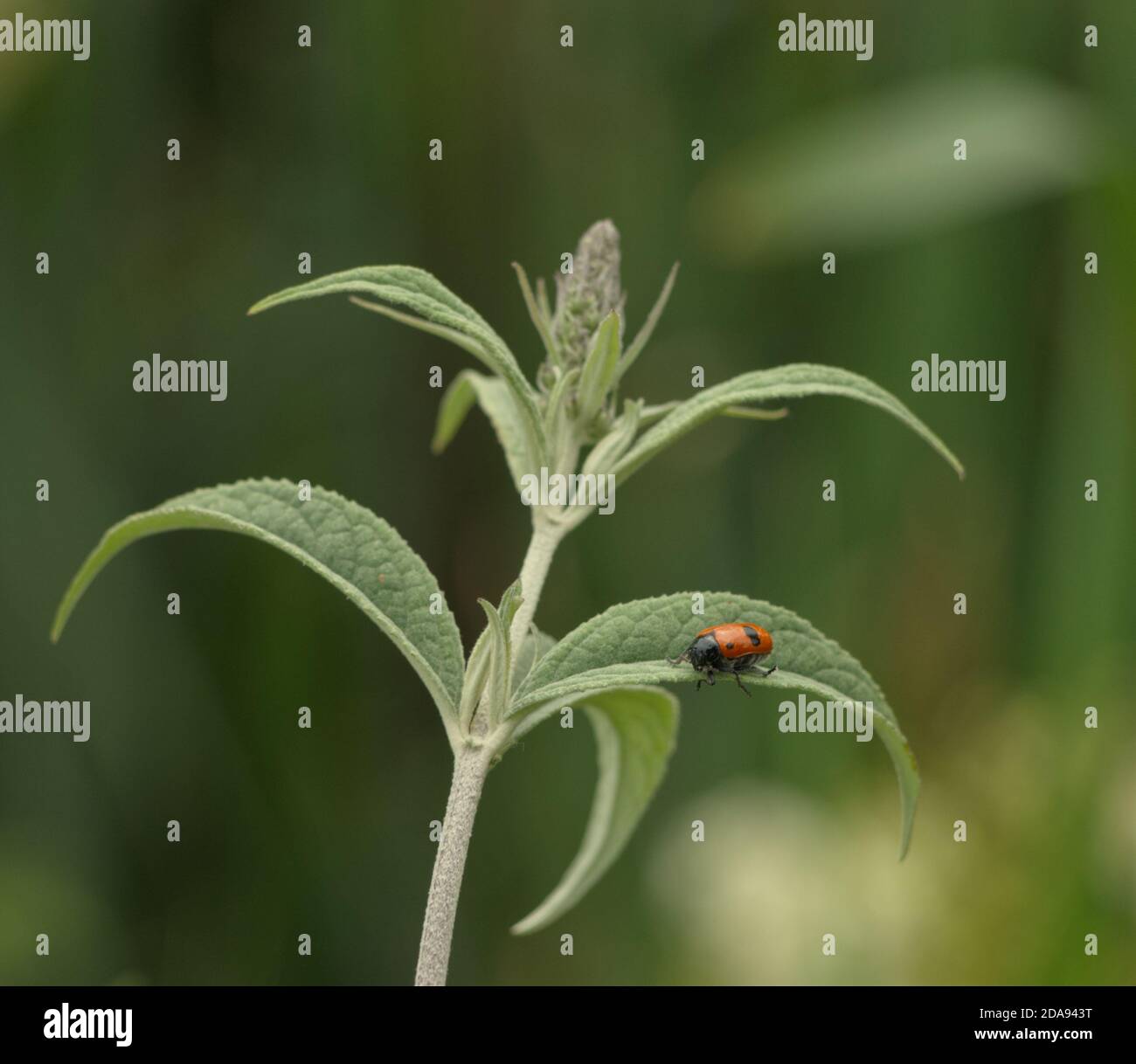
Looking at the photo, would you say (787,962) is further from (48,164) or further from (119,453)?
(48,164)

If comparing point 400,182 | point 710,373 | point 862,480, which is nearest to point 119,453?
point 400,182

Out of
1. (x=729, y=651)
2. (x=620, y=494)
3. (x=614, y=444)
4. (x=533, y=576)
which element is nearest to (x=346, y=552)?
(x=533, y=576)

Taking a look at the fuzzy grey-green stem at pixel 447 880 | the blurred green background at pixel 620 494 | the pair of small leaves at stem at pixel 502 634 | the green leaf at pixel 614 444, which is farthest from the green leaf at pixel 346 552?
the blurred green background at pixel 620 494

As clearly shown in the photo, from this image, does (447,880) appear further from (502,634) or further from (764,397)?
(764,397)

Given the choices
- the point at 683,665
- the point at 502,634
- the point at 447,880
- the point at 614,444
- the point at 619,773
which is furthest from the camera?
the point at 619,773

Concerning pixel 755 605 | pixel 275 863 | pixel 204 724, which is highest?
pixel 755 605

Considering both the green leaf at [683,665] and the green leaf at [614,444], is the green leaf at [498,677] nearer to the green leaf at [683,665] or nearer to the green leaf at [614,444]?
the green leaf at [683,665]
